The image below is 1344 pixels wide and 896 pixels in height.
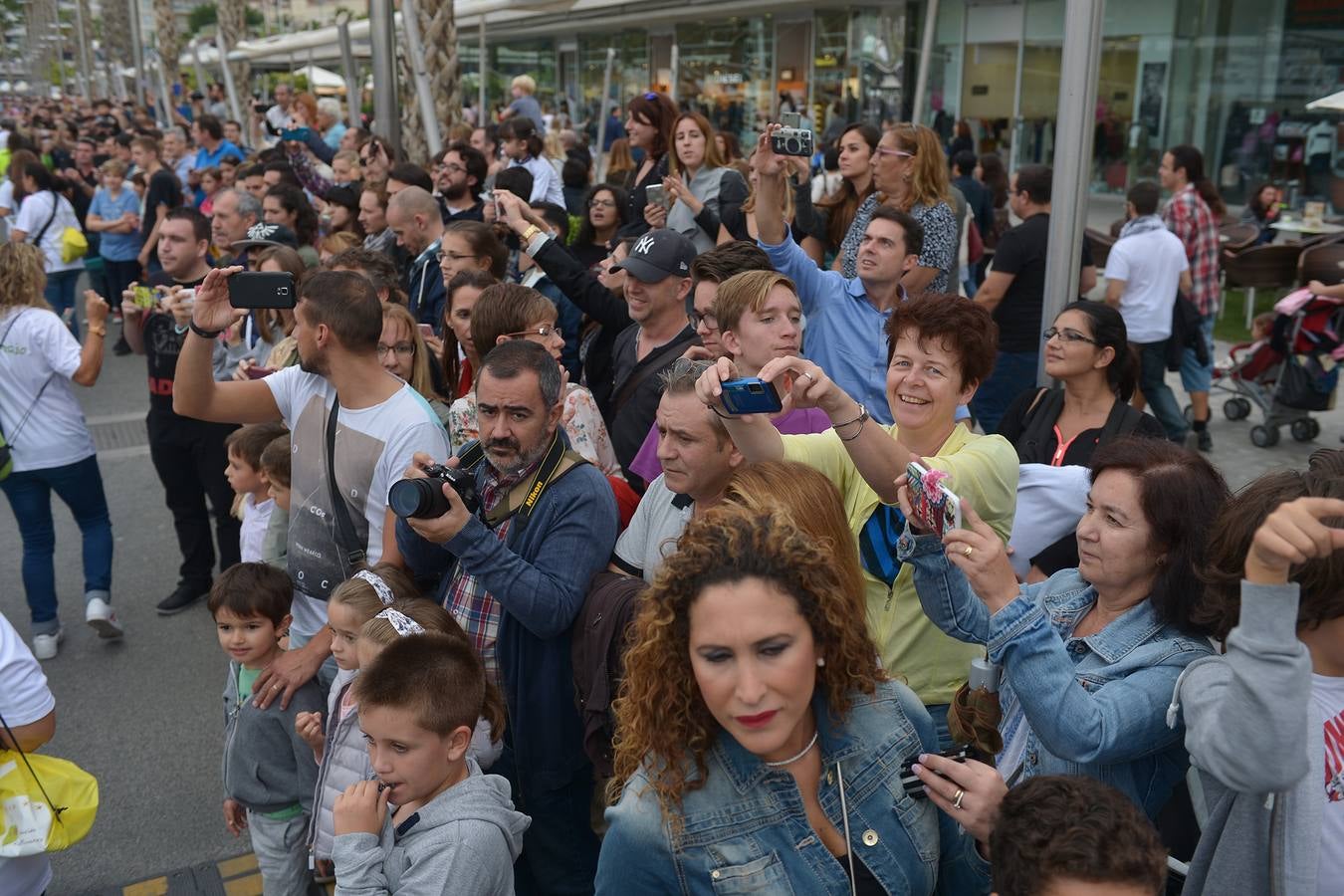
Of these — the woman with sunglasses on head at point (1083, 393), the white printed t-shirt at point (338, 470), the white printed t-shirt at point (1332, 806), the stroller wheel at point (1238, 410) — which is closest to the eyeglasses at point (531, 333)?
the white printed t-shirt at point (338, 470)

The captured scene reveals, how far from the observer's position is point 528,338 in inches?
160

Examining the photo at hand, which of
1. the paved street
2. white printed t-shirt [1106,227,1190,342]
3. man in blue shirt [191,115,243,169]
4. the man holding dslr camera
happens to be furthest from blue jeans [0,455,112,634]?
man in blue shirt [191,115,243,169]

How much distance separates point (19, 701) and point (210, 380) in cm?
129

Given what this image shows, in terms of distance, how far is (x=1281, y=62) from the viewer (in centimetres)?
1730

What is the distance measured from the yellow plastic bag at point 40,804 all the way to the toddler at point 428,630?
2.81ft

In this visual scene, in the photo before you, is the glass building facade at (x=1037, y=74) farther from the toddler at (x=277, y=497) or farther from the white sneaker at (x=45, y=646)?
the white sneaker at (x=45, y=646)

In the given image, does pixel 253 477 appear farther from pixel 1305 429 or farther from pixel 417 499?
pixel 1305 429

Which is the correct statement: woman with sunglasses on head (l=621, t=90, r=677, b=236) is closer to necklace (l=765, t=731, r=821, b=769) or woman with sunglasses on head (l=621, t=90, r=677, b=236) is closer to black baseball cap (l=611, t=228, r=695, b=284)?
black baseball cap (l=611, t=228, r=695, b=284)

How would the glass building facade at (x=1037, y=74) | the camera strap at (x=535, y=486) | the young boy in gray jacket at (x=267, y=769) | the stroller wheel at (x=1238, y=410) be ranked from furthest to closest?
the glass building facade at (x=1037, y=74) → the stroller wheel at (x=1238, y=410) → the young boy in gray jacket at (x=267, y=769) → the camera strap at (x=535, y=486)

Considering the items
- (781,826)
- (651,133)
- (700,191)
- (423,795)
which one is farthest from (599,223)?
(781,826)

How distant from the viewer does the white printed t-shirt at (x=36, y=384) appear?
5.52 meters

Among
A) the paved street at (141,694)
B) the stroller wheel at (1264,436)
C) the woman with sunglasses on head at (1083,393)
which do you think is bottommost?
the paved street at (141,694)

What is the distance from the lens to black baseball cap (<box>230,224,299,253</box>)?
5.93 m

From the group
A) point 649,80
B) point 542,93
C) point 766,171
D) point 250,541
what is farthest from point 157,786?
point 542,93
